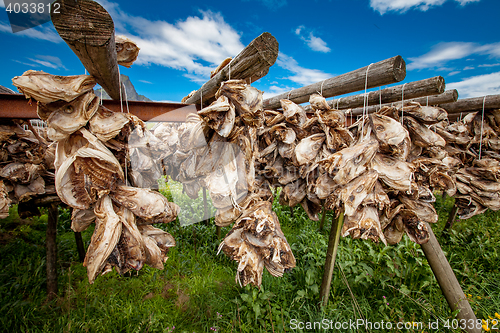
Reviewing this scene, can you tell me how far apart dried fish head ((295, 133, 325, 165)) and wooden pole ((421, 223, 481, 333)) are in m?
1.53

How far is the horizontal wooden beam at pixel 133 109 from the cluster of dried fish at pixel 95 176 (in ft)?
1.49

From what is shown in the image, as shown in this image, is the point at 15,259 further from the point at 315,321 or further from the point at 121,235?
the point at 315,321

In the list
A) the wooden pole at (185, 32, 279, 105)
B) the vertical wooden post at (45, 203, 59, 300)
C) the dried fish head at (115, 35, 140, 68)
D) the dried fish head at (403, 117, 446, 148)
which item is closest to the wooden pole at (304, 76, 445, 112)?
the dried fish head at (403, 117, 446, 148)

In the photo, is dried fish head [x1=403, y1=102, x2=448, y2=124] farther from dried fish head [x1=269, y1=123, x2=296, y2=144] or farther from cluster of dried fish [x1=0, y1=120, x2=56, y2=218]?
cluster of dried fish [x1=0, y1=120, x2=56, y2=218]

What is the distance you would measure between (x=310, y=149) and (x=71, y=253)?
5.11m

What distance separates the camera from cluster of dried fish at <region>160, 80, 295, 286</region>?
1.29 metres

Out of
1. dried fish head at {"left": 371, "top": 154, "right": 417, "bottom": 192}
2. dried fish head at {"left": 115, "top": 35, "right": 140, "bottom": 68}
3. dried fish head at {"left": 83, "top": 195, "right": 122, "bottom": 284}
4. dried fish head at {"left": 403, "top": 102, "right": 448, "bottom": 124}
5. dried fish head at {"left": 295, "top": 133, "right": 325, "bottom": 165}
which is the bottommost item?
dried fish head at {"left": 83, "top": 195, "right": 122, "bottom": 284}

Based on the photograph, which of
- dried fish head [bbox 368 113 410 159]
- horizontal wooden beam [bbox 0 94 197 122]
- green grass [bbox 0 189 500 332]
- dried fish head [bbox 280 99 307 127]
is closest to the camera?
dried fish head [bbox 368 113 410 159]

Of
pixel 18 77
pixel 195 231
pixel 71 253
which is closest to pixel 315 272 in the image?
pixel 195 231

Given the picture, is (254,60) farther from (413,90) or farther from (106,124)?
(413,90)

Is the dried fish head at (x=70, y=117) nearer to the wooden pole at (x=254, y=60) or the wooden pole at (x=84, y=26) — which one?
the wooden pole at (x=84, y=26)

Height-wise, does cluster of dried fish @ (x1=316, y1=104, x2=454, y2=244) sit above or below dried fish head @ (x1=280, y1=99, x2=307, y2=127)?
below

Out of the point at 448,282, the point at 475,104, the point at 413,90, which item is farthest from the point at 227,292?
the point at 475,104

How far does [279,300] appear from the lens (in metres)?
3.26
